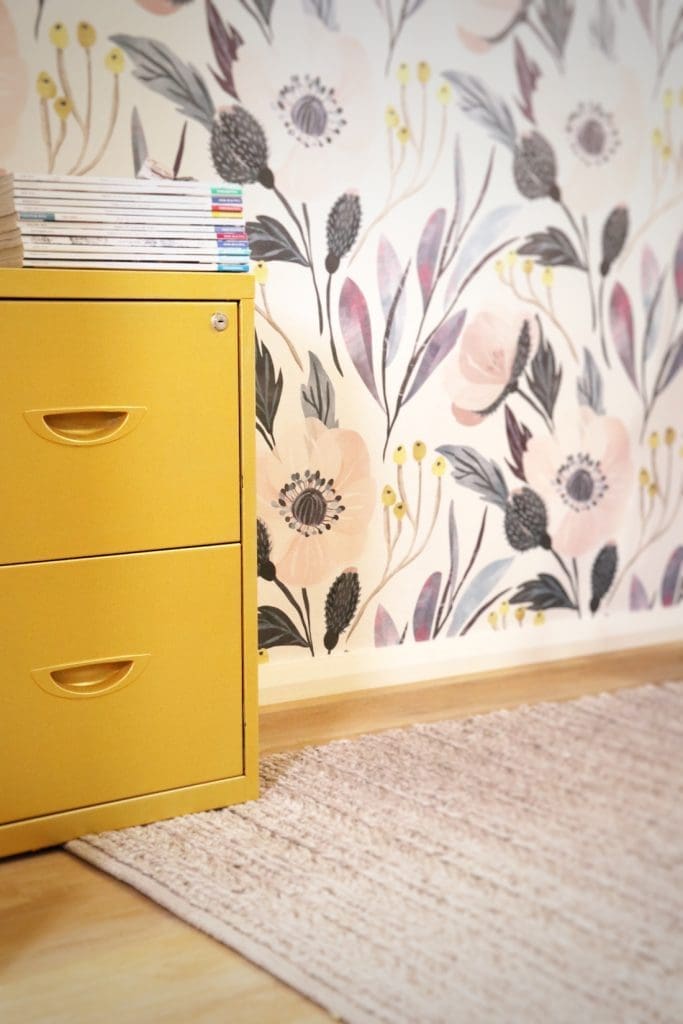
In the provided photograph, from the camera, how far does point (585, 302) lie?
218cm

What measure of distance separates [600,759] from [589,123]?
117cm

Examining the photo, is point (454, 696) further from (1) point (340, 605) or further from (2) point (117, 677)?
(2) point (117, 677)

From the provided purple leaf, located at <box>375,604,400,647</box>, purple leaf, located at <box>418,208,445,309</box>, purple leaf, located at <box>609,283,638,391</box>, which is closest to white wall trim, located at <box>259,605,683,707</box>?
purple leaf, located at <box>375,604,400,647</box>

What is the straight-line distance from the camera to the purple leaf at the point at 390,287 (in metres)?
1.95

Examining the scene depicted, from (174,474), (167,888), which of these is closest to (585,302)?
(174,474)

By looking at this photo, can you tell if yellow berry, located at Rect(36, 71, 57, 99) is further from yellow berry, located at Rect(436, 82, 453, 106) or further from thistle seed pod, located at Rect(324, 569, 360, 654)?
thistle seed pod, located at Rect(324, 569, 360, 654)

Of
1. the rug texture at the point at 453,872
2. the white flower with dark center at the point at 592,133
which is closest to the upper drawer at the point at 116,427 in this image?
the rug texture at the point at 453,872

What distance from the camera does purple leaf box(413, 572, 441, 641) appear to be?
2086 mm

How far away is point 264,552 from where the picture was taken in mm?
1910

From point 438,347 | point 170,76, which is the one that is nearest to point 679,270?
point 438,347

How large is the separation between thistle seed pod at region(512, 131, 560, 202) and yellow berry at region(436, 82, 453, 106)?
0.54 feet

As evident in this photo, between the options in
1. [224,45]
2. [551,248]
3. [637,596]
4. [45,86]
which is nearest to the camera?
[45,86]

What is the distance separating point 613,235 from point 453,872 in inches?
52.1

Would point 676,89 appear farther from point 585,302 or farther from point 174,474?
point 174,474
